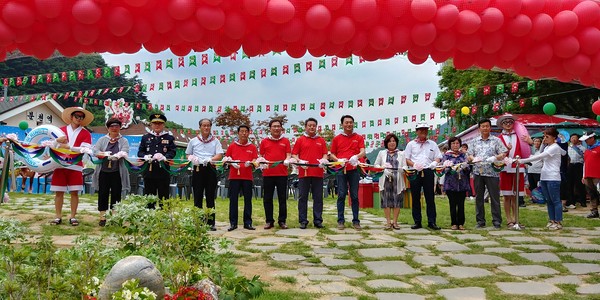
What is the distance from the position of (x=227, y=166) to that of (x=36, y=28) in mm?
3521

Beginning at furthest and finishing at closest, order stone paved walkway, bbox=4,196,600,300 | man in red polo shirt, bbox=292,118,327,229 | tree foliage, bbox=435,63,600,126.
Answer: tree foliage, bbox=435,63,600,126, man in red polo shirt, bbox=292,118,327,229, stone paved walkway, bbox=4,196,600,300

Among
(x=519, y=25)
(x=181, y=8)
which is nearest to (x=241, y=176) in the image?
(x=181, y=8)

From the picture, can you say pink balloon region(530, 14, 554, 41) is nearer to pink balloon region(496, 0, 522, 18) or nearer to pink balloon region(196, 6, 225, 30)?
pink balloon region(496, 0, 522, 18)

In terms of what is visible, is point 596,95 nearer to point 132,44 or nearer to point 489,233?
point 489,233

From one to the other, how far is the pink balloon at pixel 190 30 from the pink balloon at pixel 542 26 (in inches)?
129

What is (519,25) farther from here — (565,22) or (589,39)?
(589,39)

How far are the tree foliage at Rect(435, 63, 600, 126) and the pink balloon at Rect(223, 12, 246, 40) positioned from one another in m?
13.7

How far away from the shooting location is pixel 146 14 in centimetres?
464

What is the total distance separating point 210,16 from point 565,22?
11.3 ft

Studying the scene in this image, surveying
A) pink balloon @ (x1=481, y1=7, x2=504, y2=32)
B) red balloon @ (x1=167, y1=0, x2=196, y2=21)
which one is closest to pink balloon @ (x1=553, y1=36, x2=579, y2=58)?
pink balloon @ (x1=481, y1=7, x2=504, y2=32)

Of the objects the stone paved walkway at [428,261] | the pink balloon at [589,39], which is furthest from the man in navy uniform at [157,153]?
the pink balloon at [589,39]

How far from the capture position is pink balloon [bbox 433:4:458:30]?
15.6ft

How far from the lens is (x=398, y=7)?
4.81 m

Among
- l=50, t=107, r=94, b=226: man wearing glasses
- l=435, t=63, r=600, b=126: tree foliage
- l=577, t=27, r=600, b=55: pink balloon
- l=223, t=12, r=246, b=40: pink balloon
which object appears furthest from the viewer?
l=435, t=63, r=600, b=126: tree foliage
